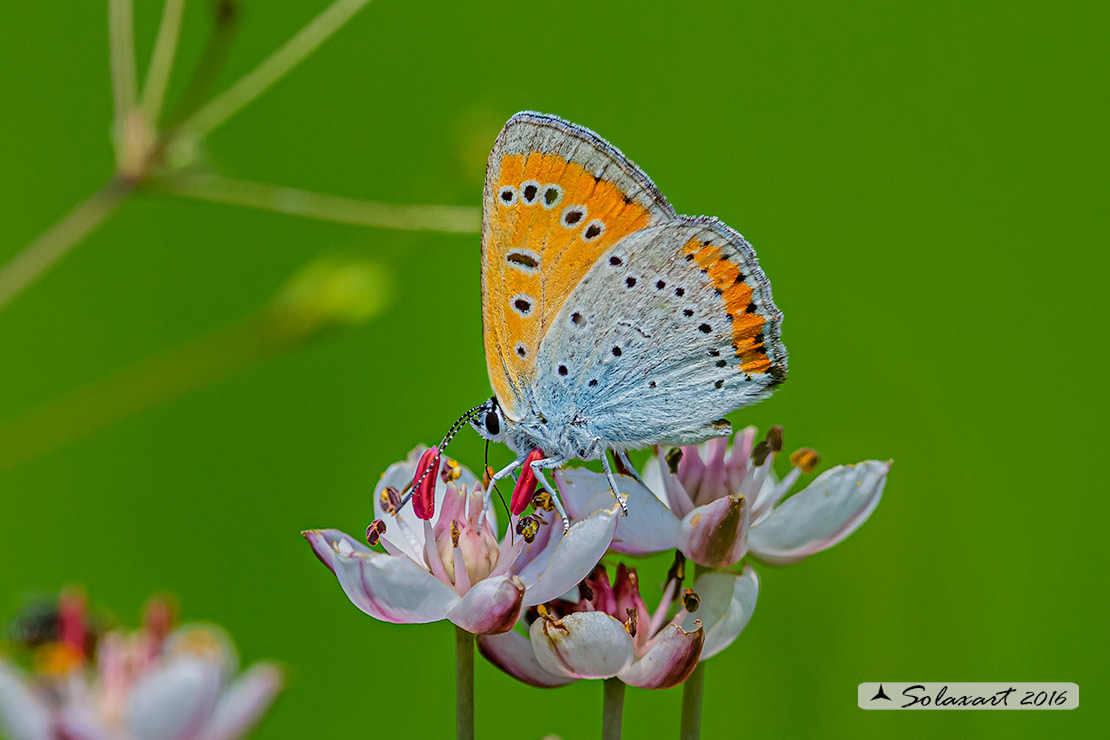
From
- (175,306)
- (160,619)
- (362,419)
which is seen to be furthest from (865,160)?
(160,619)

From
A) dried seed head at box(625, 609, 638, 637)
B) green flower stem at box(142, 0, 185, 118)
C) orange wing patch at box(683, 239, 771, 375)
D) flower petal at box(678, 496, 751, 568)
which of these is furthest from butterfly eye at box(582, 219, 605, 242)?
green flower stem at box(142, 0, 185, 118)

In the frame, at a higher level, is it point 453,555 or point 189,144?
point 189,144

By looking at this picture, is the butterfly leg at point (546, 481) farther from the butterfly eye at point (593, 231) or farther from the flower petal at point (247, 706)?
the flower petal at point (247, 706)

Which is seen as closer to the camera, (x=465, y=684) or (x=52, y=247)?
(x=465, y=684)

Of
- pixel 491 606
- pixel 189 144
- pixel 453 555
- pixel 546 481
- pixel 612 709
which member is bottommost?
pixel 612 709

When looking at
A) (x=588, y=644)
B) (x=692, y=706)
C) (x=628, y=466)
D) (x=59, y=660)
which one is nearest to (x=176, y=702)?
(x=59, y=660)

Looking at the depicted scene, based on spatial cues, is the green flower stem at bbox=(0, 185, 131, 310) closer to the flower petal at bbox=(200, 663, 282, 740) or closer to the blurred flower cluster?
the blurred flower cluster

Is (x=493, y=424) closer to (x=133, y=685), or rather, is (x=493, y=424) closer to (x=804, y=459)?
(x=804, y=459)
